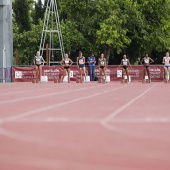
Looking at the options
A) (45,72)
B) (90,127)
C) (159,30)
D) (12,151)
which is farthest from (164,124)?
(159,30)

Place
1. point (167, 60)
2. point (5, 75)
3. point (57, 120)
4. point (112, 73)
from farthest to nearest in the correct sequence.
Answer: point (112, 73) → point (5, 75) → point (167, 60) → point (57, 120)

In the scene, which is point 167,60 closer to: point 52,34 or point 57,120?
point 52,34

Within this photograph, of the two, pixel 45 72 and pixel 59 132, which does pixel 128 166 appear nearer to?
pixel 59 132

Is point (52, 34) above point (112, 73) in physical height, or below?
above

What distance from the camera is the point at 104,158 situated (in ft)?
10.5

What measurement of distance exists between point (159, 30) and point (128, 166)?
52.6m

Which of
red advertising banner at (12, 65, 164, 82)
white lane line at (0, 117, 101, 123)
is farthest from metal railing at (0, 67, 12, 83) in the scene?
white lane line at (0, 117, 101, 123)

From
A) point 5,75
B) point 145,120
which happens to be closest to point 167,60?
point 5,75

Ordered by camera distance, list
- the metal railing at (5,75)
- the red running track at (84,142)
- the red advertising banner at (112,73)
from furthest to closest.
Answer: the red advertising banner at (112,73), the metal railing at (5,75), the red running track at (84,142)

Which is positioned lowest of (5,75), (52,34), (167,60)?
(5,75)

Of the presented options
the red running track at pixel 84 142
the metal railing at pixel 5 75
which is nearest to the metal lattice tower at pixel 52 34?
the metal railing at pixel 5 75

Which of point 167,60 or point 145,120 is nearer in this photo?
point 145,120

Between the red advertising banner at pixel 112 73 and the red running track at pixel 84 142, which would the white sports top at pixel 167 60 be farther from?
the red running track at pixel 84 142

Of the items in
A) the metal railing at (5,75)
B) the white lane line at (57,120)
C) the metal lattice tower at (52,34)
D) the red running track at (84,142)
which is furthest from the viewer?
the metal lattice tower at (52,34)
